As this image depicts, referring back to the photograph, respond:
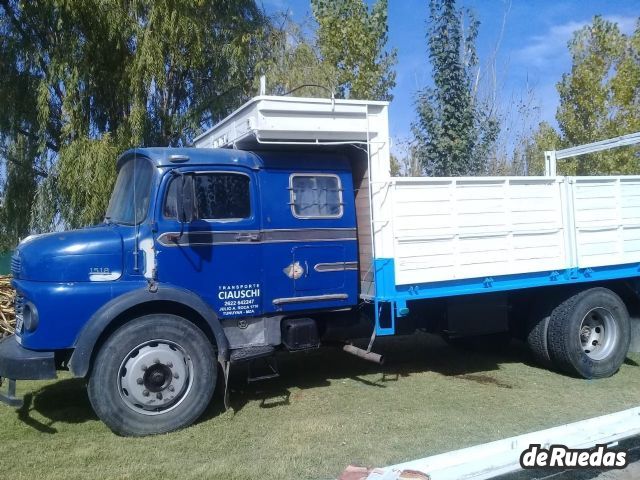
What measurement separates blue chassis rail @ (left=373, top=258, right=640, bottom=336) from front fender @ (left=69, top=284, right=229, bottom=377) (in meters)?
1.74

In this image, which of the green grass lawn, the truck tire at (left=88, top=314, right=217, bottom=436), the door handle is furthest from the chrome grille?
the door handle

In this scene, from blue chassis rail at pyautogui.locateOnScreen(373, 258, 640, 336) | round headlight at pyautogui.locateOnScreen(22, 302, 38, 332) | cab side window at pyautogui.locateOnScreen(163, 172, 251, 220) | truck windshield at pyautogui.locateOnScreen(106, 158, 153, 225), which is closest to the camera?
round headlight at pyautogui.locateOnScreen(22, 302, 38, 332)

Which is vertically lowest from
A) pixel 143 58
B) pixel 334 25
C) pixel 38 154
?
pixel 38 154

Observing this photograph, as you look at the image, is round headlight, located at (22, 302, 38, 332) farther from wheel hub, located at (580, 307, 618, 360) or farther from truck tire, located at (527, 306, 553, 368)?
wheel hub, located at (580, 307, 618, 360)

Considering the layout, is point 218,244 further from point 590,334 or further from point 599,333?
point 599,333

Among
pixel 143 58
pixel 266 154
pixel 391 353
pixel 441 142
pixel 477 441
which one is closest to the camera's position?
pixel 477 441

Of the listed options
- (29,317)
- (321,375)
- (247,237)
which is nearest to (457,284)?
(321,375)

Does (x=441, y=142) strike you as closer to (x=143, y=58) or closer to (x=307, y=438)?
(x=143, y=58)

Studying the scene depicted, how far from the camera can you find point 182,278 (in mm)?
5957

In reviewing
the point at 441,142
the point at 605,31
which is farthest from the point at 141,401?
the point at 605,31

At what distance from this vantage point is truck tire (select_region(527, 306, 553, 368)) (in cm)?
785

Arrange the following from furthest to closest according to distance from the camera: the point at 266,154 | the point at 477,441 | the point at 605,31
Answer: the point at 605,31, the point at 266,154, the point at 477,441

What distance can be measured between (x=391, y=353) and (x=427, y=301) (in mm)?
2009

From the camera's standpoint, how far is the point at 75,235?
227 inches
